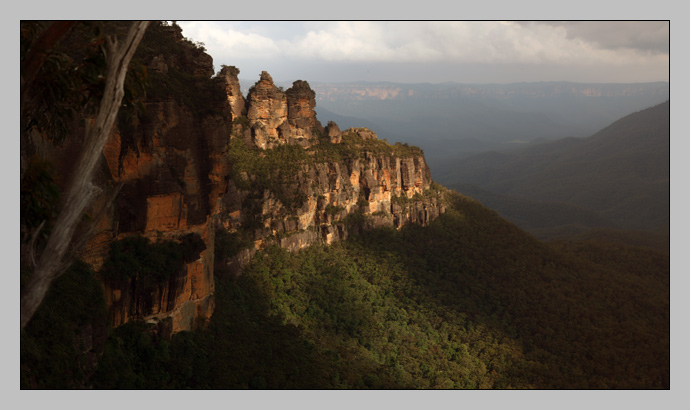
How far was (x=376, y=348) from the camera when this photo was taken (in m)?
25.2

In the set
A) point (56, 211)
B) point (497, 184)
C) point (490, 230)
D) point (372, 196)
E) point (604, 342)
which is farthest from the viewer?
point (497, 184)

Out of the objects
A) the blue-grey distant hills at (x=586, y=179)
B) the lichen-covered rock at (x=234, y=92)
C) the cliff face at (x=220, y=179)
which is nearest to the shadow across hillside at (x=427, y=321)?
the cliff face at (x=220, y=179)

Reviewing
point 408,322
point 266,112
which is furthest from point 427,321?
point 266,112

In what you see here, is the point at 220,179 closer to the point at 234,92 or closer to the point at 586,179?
the point at 234,92

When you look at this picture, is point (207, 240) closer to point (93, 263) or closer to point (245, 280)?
point (93, 263)

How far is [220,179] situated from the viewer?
17188mm

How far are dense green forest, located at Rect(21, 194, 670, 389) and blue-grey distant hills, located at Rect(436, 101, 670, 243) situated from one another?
87.0 ft

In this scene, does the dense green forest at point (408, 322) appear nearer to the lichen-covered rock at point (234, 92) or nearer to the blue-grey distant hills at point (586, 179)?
the lichen-covered rock at point (234, 92)

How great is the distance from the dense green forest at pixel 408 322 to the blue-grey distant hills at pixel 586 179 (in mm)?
26522

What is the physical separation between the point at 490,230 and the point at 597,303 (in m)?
9.62

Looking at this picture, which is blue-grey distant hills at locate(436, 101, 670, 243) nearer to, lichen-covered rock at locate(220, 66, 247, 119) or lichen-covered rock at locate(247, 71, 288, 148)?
lichen-covered rock at locate(247, 71, 288, 148)

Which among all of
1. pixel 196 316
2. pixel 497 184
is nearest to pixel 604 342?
pixel 196 316

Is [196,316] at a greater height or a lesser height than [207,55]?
lesser

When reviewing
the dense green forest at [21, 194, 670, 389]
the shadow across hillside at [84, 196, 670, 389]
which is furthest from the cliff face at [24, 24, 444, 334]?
the shadow across hillside at [84, 196, 670, 389]
